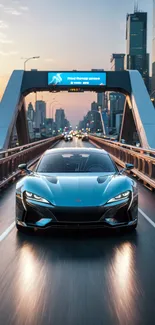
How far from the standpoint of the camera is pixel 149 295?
4.64 metres

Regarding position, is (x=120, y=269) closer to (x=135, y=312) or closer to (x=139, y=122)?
(x=135, y=312)

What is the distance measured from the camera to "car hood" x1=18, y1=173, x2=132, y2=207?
684 centimetres

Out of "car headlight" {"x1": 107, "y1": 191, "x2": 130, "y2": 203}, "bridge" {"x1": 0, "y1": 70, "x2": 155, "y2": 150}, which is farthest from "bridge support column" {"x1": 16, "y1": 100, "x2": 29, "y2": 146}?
"car headlight" {"x1": 107, "y1": 191, "x2": 130, "y2": 203}

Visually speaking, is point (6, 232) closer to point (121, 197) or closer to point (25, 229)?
point (25, 229)

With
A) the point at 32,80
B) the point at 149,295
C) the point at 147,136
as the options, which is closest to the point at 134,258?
the point at 149,295

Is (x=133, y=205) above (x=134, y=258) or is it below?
above

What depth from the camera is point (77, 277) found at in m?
5.23

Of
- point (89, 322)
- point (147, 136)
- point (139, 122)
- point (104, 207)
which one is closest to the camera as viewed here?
point (89, 322)

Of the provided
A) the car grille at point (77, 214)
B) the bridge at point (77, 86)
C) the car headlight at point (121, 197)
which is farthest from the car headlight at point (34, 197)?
the bridge at point (77, 86)

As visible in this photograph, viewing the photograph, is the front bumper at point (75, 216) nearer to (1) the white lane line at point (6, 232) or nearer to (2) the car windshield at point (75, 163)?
(1) the white lane line at point (6, 232)

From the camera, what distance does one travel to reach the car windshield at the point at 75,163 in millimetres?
8477

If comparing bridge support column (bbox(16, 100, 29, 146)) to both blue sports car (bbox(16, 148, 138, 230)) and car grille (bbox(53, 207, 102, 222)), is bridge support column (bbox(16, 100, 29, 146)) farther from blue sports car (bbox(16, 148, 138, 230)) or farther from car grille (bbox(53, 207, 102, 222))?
car grille (bbox(53, 207, 102, 222))

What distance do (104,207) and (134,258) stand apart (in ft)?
3.31

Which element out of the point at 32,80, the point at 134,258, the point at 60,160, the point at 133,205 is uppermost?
the point at 32,80
